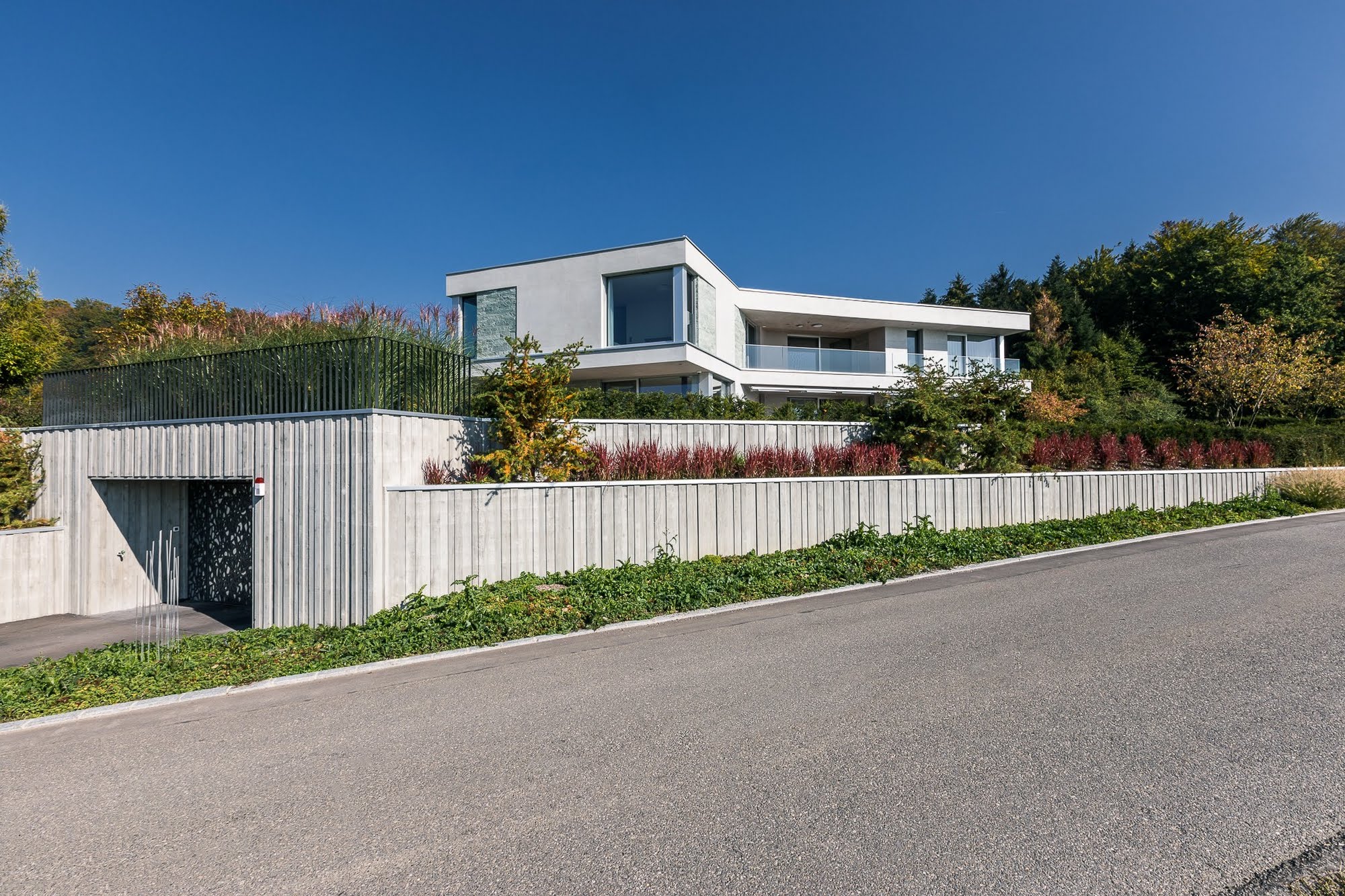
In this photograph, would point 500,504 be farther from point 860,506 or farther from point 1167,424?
point 1167,424

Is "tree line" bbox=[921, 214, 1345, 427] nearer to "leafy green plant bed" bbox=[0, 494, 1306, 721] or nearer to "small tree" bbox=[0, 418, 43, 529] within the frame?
"leafy green plant bed" bbox=[0, 494, 1306, 721]

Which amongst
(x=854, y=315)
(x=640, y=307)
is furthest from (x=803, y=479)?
(x=854, y=315)

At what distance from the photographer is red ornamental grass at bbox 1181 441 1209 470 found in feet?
48.8

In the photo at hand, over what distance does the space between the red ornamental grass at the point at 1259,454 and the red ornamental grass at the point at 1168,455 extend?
262 cm

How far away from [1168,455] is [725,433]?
10539 millimetres

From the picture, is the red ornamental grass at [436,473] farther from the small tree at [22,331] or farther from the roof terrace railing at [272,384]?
the small tree at [22,331]

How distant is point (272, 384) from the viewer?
28.9 feet

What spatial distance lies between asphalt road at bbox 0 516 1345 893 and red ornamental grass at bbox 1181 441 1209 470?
10.3 m

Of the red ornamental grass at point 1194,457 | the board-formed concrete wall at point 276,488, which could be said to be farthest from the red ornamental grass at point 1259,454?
the board-formed concrete wall at point 276,488

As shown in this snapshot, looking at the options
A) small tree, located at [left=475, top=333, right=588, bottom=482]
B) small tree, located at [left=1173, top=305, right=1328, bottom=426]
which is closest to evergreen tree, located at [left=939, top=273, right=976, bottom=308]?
small tree, located at [left=1173, top=305, right=1328, bottom=426]

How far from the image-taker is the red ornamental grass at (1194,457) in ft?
48.8

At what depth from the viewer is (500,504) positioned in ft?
27.4

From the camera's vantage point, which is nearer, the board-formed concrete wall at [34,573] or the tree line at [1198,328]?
the board-formed concrete wall at [34,573]

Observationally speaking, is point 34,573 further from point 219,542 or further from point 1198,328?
point 1198,328
